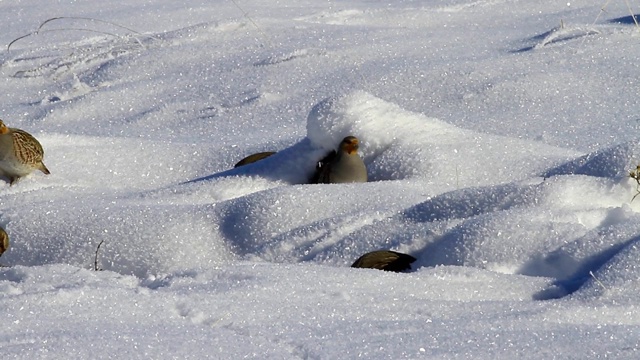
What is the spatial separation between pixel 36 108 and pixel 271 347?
4338mm

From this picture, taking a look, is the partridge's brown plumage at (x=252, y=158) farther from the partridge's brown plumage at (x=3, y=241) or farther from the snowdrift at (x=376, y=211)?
the partridge's brown plumage at (x=3, y=241)

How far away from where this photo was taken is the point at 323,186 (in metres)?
3.64

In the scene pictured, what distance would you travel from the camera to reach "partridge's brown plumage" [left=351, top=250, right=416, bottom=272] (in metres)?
2.94

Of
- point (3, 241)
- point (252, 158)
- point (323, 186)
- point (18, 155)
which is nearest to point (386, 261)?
point (323, 186)

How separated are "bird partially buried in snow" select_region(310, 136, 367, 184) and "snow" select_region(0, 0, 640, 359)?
0.15m

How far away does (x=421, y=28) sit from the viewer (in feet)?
23.1

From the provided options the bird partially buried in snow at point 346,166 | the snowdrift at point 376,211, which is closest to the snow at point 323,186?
the snowdrift at point 376,211

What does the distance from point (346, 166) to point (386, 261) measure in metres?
0.96

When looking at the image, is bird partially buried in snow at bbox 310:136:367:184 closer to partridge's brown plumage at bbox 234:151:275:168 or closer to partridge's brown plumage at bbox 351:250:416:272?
partridge's brown plumage at bbox 234:151:275:168

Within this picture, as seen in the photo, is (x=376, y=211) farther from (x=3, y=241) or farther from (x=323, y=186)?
(x=3, y=241)

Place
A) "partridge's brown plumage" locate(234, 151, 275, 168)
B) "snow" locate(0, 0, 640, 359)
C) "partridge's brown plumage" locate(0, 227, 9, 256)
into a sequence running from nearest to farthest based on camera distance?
1. "snow" locate(0, 0, 640, 359)
2. "partridge's brown plumage" locate(0, 227, 9, 256)
3. "partridge's brown plumage" locate(234, 151, 275, 168)

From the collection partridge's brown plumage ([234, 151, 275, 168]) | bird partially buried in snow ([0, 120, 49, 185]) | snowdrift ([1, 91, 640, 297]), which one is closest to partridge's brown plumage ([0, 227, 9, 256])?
snowdrift ([1, 91, 640, 297])

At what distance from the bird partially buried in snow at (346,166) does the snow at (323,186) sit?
150mm

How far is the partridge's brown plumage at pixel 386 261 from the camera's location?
2936mm
